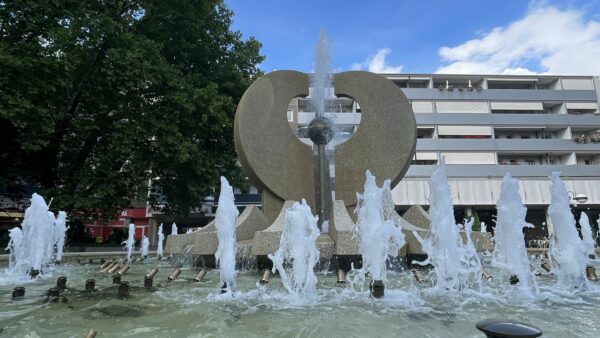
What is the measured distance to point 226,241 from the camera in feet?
19.8

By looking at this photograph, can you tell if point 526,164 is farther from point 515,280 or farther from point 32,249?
point 32,249

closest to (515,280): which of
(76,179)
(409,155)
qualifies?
(409,155)

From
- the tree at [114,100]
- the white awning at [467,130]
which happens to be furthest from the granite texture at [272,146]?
the white awning at [467,130]

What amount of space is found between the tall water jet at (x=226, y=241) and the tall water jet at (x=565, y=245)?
4492mm

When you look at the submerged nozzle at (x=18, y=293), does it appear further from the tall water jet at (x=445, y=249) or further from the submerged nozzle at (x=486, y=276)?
the submerged nozzle at (x=486, y=276)

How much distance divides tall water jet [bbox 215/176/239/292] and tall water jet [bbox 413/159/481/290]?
247 centimetres

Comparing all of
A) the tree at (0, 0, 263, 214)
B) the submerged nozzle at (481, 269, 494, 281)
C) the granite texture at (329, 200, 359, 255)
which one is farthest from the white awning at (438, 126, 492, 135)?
the submerged nozzle at (481, 269, 494, 281)

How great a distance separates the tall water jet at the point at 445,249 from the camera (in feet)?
18.4

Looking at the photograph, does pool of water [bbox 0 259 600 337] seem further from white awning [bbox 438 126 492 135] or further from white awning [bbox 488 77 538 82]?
white awning [bbox 488 77 538 82]

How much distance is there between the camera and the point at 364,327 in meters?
3.38

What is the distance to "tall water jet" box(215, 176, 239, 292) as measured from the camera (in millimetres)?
5145

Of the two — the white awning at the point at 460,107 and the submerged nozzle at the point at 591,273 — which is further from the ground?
the white awning at the point at 460,107

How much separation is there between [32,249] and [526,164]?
1270 inches

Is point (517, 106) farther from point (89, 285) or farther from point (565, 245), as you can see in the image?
point (89, 285)
